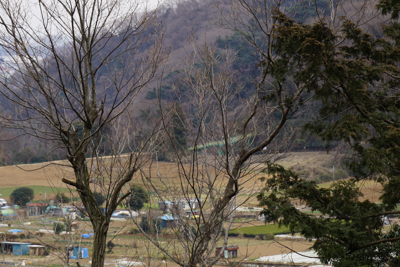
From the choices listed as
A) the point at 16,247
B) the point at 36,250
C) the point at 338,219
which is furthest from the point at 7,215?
the point at 338,219

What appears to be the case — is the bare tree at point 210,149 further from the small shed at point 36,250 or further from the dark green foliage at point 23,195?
the dark green foliage at point 23,195

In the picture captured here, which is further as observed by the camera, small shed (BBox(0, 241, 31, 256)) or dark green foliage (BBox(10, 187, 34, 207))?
dark green foliage (BBox(10, 187, 34, 207))

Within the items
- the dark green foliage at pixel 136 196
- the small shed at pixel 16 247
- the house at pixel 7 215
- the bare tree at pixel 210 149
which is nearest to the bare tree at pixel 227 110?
the bare tree at pixel 210 149

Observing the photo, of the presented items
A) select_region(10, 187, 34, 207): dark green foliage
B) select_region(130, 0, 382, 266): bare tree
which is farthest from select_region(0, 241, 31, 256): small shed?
select_region(130, 0, 382, 266): bare tree

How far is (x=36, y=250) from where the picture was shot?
2347 cm

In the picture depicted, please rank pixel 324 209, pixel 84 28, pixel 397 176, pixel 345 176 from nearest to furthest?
pixel 84 28, pixel 397 176, pixel 324 209, pixel 345 176

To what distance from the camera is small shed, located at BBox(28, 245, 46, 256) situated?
2302 cm

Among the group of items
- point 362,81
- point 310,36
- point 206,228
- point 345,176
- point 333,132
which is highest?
point 310,36

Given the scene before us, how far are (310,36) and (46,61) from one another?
10.3 feet

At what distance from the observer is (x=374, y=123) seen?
5.53 meters

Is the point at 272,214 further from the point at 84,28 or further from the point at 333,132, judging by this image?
the point at 84,28

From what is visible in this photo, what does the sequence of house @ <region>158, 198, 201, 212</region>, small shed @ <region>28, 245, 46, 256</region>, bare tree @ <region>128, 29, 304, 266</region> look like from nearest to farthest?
house @ <region>158, 198, 201, 212</region> < bare tree @ <region>128, 29, 304, 266</region> < small shed @ <region>28, 245, 46, 256</region>

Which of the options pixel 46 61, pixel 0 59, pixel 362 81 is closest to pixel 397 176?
pixel 362 81

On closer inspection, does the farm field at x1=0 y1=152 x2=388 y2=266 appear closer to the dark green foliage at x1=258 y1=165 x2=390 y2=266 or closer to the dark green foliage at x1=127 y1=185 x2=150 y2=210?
the dark green foliage at x1=127 y1=185 x2=150 y2=210
